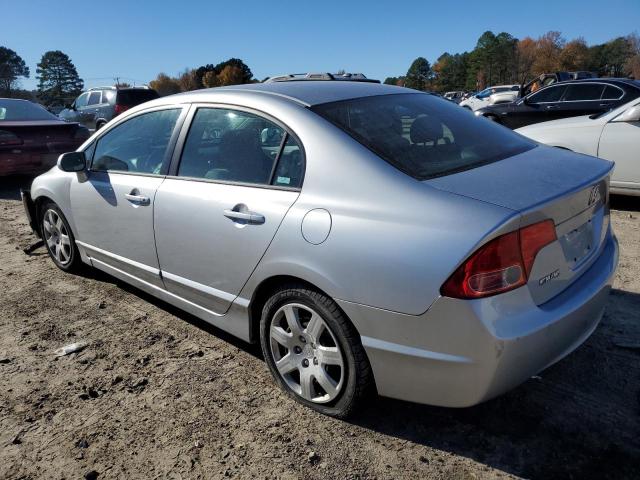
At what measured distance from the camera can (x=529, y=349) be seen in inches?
79.2

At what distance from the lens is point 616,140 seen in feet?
18.8

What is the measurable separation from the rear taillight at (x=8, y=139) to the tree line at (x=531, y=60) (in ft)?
293

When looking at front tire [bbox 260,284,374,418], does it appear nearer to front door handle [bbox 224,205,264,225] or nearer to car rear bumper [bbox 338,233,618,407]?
car rear bumper [bbox 338,233,618,407]

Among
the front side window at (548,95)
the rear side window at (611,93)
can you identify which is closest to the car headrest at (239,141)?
the rear side window at (611,93)

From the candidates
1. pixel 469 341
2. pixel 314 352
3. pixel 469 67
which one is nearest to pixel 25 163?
pixel 314 352

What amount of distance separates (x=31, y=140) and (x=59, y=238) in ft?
14.5

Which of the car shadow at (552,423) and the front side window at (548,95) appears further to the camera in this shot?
the front side window at (548,95)

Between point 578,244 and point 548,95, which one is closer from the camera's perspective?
point 578,244

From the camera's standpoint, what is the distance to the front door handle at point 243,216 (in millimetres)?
2553

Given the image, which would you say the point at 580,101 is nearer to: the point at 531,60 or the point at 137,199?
the point at 137,199

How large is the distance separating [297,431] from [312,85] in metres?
1.93

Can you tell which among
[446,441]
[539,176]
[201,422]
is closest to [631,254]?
[539,176]

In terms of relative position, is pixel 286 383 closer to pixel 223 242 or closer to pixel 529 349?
pixel 223 242

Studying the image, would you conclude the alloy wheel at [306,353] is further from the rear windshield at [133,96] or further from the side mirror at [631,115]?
the rear windshield at [133,96]
